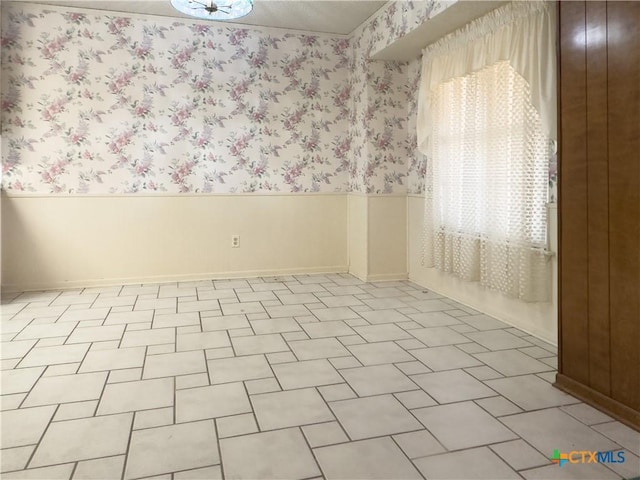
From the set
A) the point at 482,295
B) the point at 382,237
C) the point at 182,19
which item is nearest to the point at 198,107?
the point at 182,19

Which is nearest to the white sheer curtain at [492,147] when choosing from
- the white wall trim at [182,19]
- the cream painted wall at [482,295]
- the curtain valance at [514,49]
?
the curtain valance at [514,49]

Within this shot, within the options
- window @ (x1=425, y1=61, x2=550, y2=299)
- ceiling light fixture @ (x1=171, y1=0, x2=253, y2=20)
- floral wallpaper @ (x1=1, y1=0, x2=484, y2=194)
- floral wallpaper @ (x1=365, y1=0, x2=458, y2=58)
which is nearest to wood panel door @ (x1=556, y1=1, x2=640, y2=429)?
window @ (x1=425, y1=61, x2=550, y2=299)

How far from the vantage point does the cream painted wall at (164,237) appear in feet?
14.3

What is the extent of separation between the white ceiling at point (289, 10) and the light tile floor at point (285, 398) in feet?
8.45

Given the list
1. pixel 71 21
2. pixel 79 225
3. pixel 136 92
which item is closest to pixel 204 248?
pixel 79 225

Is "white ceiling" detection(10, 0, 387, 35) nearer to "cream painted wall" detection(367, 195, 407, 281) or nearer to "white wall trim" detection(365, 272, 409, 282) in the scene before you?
"cream painted wall" detection(367, 195, 407, 281)

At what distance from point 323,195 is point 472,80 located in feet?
6.60

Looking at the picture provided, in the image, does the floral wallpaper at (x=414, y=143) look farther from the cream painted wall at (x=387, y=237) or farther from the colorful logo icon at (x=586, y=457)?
the colorful logo icon at (x=586, y=457)

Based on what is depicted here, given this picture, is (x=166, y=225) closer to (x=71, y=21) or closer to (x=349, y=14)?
(x=71, y=21)

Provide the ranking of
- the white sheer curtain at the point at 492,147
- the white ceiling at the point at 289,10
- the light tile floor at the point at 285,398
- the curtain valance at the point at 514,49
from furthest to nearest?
the white ceiling at the point at 289,10 → the white sheer curtain at the point at 492,147 → the curtain valance at the point at 514,49 → the light tile floor at the point at 285,398

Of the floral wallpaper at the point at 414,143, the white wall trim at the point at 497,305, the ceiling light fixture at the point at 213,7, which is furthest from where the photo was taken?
the floral wallpaper at the point at 414,143

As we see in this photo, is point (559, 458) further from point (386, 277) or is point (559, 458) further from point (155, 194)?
point (155, 194)

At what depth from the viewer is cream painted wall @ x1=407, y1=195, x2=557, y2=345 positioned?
3.01 metres

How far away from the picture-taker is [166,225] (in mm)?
4703
